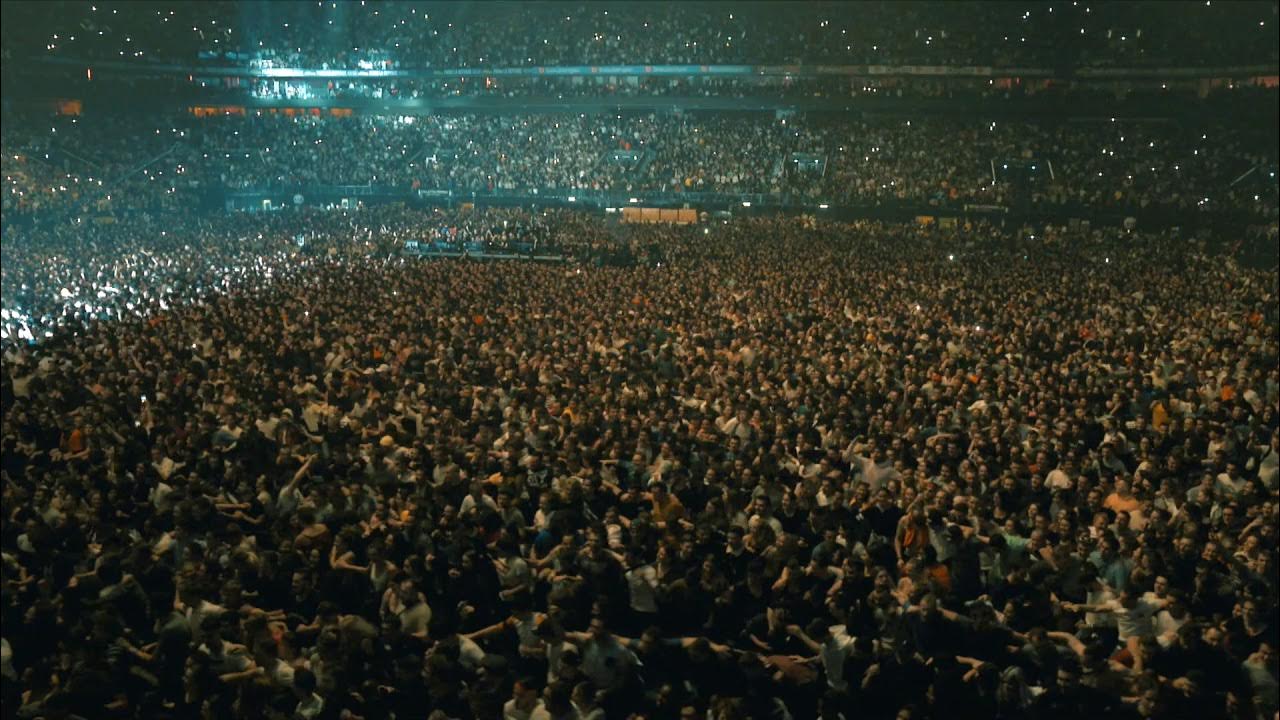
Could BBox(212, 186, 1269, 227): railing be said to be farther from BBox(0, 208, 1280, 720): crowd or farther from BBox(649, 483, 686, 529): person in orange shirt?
BBox(649, 483, 686, 529): person in orange shirt

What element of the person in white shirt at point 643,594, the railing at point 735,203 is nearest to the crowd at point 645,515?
the person in white shirt at point 643,594

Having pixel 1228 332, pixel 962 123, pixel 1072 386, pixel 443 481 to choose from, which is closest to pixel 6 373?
pixel 443 481

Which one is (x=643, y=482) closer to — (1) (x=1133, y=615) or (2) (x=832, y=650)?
(2) (x=832, y=650)

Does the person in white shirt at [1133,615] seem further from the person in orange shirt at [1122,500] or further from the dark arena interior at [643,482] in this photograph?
the person in orange shirt at [1122,500]

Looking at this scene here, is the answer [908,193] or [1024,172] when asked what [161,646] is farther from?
[1024,172]

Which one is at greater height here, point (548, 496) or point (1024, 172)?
point (1024, 172)
